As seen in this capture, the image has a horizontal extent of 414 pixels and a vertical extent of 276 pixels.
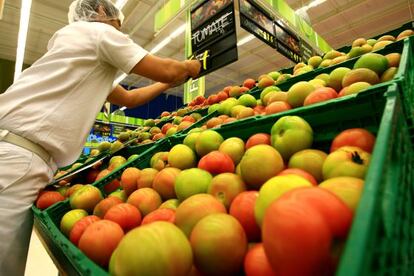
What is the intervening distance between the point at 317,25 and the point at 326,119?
33.7 feet

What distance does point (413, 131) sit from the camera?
0.85 m

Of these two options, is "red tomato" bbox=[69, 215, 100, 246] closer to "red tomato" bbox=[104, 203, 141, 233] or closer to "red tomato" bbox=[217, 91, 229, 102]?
"red tomato" bbox=[104, 203, 141, 233]

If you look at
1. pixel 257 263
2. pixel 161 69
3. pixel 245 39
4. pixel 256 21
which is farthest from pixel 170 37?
pixel 257 263

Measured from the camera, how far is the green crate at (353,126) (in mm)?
384

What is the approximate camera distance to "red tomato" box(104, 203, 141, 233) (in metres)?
1.00

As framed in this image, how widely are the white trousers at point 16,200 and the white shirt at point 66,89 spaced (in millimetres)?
114

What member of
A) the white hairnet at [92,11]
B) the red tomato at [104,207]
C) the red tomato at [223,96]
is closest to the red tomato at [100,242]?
the red tomato at [104,207]

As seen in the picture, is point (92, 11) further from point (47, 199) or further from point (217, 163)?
point (217, 163)

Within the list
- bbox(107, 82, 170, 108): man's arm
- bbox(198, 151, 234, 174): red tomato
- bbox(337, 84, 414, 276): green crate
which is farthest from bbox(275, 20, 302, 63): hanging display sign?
bbox(337, 84, 414, 276): green crate

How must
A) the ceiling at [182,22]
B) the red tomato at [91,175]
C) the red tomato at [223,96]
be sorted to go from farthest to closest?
the ceiling at [182,22], the red tomato at [223,96], the red tomato at [91,175]

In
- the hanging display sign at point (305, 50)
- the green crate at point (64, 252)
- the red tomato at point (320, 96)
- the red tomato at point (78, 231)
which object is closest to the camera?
the green crate at point (64, 252)

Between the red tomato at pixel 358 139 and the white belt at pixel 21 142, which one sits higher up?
the white belt at pixel 21 142

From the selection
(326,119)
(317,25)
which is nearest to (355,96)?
(326,119)

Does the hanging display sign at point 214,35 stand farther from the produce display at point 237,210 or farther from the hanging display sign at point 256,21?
the produce display at point 237,210
